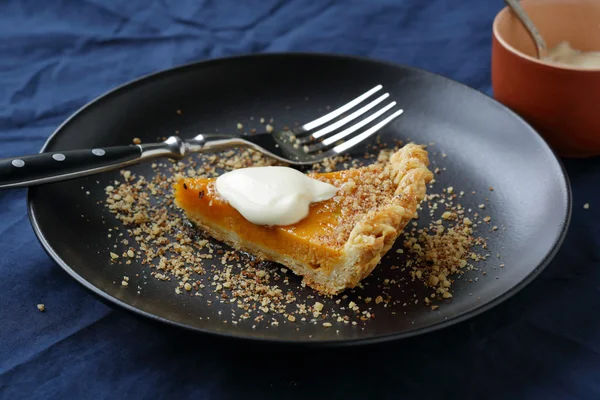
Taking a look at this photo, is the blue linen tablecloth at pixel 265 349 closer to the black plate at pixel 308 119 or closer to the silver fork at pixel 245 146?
the black plate at pixel 308 119

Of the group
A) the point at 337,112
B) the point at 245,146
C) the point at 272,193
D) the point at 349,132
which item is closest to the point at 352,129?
the point at 349,132

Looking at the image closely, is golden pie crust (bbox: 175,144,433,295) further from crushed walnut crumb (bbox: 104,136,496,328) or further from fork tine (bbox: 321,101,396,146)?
fork tine (bbox: 321,101,396,146)

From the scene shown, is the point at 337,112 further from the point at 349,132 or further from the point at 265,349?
the point at 265,349

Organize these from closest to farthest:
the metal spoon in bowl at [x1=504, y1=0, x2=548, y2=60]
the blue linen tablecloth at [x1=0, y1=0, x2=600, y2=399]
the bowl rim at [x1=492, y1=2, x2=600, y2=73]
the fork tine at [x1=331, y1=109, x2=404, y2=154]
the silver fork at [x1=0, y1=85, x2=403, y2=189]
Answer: the blue linen tablecloth at [x1=0, y1=0, x2=600, y2=399] < the silver fork at [x1=0, y1=85, x2=403, y2=189] < the bowl rim at [x1=492, y1=2, x2=600, y2=73] < the fork tine at [x1=331, y1=109, x2=404, y2=154] < the metal spoon in bowl at [x1=504, y1=0, x2=548, y2=60]

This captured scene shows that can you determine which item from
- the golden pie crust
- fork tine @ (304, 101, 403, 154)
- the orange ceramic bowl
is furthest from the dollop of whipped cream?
the orange ceramic bowl

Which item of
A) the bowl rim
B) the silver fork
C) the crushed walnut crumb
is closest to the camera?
the crushed walnut crumb

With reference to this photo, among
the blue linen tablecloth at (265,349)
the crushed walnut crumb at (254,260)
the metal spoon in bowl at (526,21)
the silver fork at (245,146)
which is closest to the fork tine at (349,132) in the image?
the silver fork at (245,146)

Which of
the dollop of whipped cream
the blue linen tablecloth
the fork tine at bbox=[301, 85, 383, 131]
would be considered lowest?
the blue linen tablecloth

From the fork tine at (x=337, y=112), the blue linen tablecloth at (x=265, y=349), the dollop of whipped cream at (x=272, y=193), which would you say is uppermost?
the dollop of whipped cream at (x=272, y=193)
